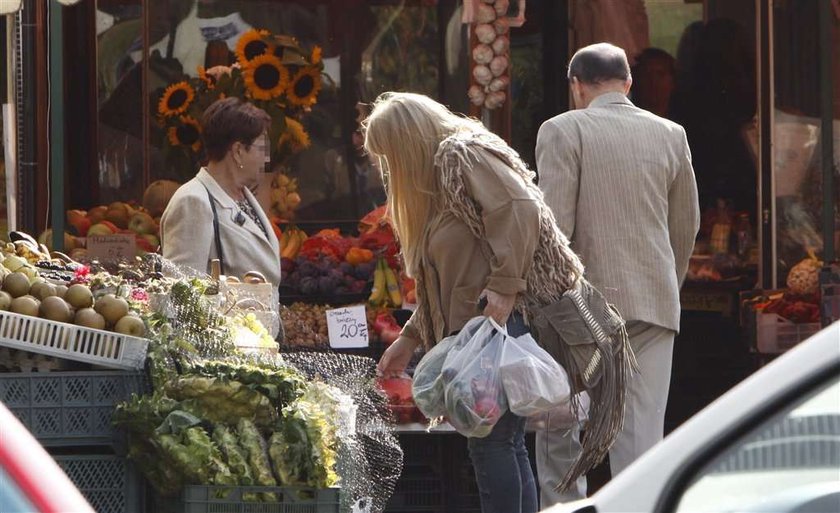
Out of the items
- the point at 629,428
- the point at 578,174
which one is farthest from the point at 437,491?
the point at 578,174

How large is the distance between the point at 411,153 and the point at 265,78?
183 inches

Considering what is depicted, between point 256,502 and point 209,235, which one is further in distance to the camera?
point 209,235

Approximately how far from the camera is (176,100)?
10094mm

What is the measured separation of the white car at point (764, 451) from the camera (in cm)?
265

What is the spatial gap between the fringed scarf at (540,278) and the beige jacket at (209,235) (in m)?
→ 1.05

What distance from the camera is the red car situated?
7.94ft

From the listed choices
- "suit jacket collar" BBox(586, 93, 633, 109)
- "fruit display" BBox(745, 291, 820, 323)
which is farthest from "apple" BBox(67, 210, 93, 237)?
"suit jacket collar" BBox(586, 93, 633, 109)

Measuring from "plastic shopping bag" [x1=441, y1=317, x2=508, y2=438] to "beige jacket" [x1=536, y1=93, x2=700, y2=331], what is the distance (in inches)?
42.2

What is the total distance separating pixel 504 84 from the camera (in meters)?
9.47

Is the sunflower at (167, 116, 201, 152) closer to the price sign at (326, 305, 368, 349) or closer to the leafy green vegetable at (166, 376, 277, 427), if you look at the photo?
the price sign at (326, 305, 368, 349)

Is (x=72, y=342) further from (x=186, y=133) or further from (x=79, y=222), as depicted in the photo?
(x=186, y=133)

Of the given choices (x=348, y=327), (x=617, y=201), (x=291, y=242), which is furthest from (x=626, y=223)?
(x=291, y=242)

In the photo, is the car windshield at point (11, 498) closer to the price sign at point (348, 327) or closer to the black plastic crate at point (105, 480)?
the black plastic crate at point (105, 480)

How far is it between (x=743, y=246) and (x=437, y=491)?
3.78 meters
